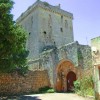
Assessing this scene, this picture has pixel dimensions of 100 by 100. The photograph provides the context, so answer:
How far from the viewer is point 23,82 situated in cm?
2127

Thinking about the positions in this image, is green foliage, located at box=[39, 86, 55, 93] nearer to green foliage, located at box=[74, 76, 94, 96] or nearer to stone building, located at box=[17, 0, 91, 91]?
stone building, located at box=[17, 0, 91, 91]

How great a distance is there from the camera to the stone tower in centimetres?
3064

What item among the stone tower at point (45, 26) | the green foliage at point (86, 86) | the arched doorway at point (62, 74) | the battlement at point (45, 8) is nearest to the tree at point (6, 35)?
the green foliage at point (86, 86)

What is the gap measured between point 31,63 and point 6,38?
14.5 metres

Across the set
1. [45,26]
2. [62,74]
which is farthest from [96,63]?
[45,26]

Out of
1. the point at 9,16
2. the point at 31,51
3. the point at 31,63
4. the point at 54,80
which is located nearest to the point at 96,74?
the point at 9,16

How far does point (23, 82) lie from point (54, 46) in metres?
11.1

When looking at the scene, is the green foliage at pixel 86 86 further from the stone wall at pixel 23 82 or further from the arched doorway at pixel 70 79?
the stone wall at pixel 23 82

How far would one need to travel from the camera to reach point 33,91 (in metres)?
21.8

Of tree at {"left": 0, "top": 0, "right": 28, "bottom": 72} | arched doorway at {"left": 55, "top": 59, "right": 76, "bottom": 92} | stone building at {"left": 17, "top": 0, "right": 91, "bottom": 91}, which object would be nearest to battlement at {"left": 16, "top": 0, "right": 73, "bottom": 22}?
stone building at {"left": 17, "top": 0, "right": 91, "bottom": 91}

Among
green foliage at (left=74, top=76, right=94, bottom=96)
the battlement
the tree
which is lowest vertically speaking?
green foliage at (left=74, top=76, right=94, bottom=96)

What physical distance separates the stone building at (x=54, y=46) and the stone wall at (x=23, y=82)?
1.01 metres

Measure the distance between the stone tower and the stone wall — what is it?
7339 mm

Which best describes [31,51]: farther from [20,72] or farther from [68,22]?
[20,72]
